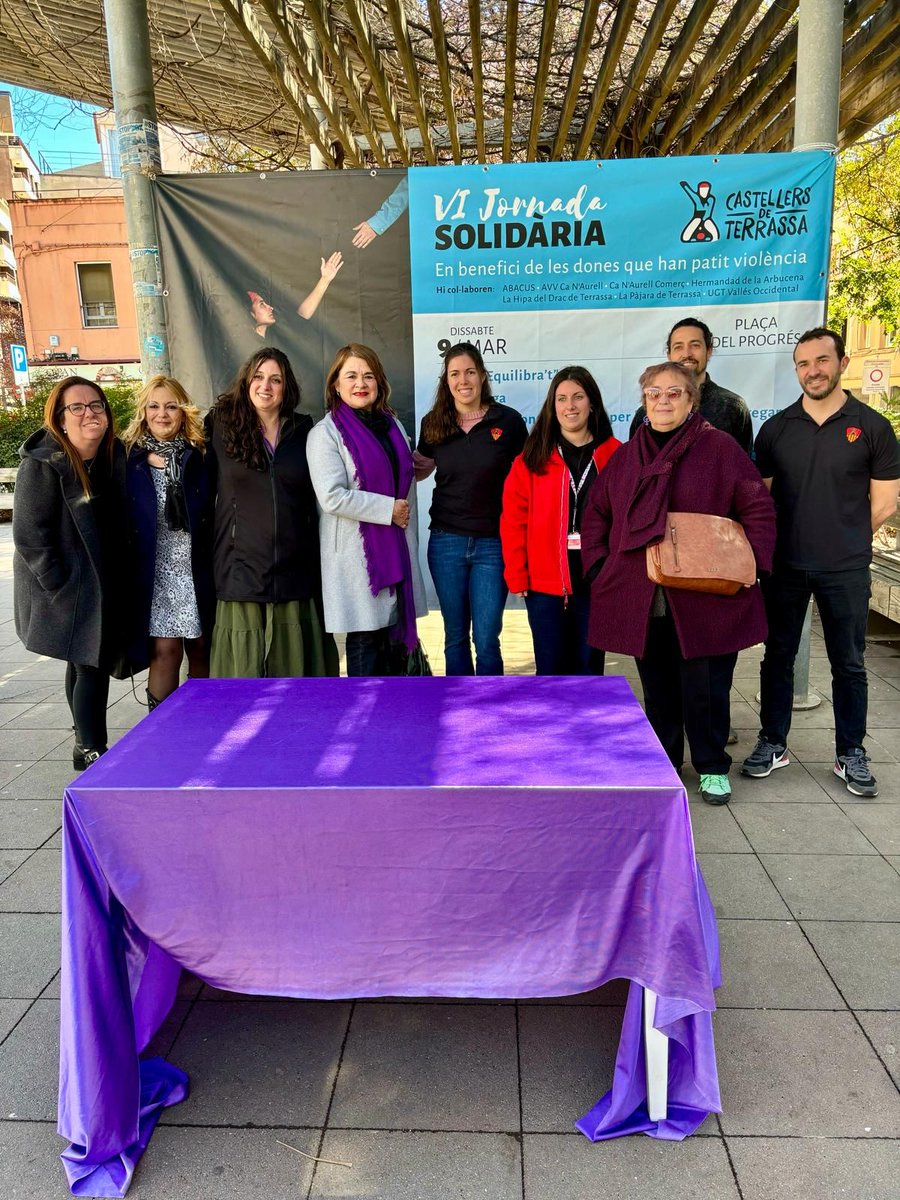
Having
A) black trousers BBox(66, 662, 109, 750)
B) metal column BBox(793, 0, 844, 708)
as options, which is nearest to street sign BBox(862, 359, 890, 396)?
metal column BBox(793, 0, 844, 708)

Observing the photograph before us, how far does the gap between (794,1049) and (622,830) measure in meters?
0.85

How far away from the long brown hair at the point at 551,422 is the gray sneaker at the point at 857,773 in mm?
1682

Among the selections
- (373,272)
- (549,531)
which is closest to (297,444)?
(549,531)

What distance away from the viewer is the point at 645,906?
1.79 m

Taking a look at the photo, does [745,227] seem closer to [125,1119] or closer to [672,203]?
[672,203]

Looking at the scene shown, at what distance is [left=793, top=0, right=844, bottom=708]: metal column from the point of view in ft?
12.9

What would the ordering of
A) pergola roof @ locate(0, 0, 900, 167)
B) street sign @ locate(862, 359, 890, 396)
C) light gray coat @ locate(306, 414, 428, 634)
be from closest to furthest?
light gray coat @ locate(306, 414, 428, 634), pergola roof @ locate(0, 0, 900, 167), street sign @ locate(862, 359, 890, 396)

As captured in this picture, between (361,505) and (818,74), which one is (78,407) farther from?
(818,74)

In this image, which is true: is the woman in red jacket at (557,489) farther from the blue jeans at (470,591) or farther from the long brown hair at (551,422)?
the blue jeans at (470,591)

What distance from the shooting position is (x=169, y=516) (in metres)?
3.49

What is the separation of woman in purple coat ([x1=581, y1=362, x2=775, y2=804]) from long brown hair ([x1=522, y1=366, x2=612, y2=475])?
267mm

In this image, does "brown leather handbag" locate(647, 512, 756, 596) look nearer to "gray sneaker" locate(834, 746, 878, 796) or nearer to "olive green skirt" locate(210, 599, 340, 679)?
"gray sneaker" locate(834, 746, 878, 796)

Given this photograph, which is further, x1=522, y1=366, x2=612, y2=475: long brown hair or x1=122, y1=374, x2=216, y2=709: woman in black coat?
x1=122, y1=374, x2=216, y2=709: woman in black coat

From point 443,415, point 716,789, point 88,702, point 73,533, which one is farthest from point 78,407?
point 716,789
